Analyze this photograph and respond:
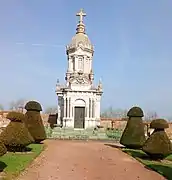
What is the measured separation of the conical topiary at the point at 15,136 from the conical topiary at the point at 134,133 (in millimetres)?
8673

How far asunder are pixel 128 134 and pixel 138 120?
136cm

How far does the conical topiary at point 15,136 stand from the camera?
20.4 meters

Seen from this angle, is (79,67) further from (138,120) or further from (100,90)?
(138,120)

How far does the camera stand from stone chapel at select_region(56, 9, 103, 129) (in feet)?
150

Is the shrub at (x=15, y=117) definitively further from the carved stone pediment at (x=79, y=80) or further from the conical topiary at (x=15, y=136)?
the carved stone pediment at (x=79, y=80)

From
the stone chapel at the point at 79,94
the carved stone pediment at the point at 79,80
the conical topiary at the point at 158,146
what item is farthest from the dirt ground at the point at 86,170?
the carved stone pediment at the point at 79,80

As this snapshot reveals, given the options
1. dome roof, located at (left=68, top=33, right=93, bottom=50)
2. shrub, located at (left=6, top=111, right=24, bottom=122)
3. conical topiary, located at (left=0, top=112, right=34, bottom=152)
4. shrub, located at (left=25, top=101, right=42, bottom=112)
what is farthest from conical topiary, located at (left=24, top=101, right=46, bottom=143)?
dome roof, located at (left=68, top=33, right=93, bottom=50)

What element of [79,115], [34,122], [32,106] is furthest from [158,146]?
[79,115]

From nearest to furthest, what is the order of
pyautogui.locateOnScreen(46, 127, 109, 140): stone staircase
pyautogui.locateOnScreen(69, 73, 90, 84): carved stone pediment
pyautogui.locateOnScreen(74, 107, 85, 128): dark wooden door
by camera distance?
pyautogui.locateOnScreen(46, 127, 109, 140): stone staircase, pyautogui.locateOnScreen(74, 107, 85, 128): dark wooden door, pyautogui.locateOnScreen(69, 73, 90, 84): carved stone pediment

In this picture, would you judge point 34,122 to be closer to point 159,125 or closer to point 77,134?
point 159,125

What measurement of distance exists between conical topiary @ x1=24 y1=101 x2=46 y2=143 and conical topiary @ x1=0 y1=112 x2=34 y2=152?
5815 millimetres

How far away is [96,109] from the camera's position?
156ft

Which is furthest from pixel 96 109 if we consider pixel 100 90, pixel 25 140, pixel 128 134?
pixel 25 140

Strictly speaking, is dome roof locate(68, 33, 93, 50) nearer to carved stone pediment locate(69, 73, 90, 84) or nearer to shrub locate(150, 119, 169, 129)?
carved stone pediment locate(69, 73, 90, 84)
